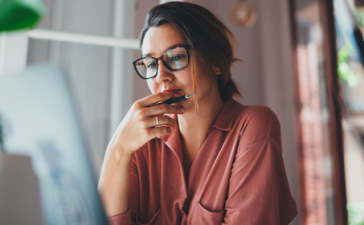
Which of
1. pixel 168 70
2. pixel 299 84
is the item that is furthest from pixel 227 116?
pixel 299 84

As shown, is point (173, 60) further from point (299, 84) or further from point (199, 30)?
point (299, 84)

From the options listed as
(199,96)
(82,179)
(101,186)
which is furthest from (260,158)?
(82,179)

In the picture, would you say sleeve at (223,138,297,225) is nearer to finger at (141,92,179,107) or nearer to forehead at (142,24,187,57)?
finger at (141,92,179,107)

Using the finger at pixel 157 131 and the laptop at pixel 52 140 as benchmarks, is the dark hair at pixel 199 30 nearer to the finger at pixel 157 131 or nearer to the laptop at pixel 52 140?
the finger at pixel 157 131

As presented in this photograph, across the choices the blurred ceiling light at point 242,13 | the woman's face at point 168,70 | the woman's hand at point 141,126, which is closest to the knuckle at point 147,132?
the woman's hand at point 141,126

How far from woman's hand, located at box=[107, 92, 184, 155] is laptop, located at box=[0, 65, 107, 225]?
48cm

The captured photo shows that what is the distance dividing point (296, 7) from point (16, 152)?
2.68 metres

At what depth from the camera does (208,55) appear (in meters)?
0.89

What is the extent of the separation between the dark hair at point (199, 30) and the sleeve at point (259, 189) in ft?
1.00

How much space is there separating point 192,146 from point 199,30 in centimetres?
41

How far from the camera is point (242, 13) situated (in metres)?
2.01

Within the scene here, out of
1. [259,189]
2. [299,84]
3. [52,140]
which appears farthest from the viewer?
[299,84]

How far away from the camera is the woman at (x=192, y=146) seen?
2.44ft

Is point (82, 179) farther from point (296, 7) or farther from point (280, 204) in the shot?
point (296, 7)
